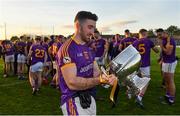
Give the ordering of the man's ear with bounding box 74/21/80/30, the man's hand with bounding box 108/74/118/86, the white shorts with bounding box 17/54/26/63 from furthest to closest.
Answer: the white shorts with bounding box 17/54/26/63 → the man's ear with bounding box 74/21/80/30 → the man's hand with bounding box 108/74/118/86

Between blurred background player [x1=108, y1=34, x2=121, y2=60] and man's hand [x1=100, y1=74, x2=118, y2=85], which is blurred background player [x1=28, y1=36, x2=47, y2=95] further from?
man's hand [x1=100, y1=74, x2=118, y2=85]

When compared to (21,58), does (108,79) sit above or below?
above

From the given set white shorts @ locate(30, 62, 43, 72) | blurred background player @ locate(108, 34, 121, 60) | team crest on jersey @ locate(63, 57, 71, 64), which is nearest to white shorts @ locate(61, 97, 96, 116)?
team crest on jersey @ locate(63, 57, 71, 64)

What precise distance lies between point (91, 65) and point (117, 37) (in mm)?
13621

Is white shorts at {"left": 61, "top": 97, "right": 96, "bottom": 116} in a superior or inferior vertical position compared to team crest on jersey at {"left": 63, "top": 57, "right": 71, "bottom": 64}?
inferior

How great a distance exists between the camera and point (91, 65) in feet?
14.7

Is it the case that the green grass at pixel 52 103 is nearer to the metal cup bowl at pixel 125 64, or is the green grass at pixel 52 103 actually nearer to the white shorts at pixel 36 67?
the white shorts at pixel 36 67

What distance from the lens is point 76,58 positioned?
4.23 metres

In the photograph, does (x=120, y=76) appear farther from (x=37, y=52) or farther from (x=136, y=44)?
(x=37, y=52)

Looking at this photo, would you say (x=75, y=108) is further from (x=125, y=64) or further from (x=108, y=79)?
(x=125, y=64)

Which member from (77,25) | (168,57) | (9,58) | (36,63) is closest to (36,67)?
(36,63)

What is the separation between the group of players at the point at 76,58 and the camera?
13.8 ft

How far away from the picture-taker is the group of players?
4.20 metres

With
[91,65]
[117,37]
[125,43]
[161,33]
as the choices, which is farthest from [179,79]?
[91,65]
